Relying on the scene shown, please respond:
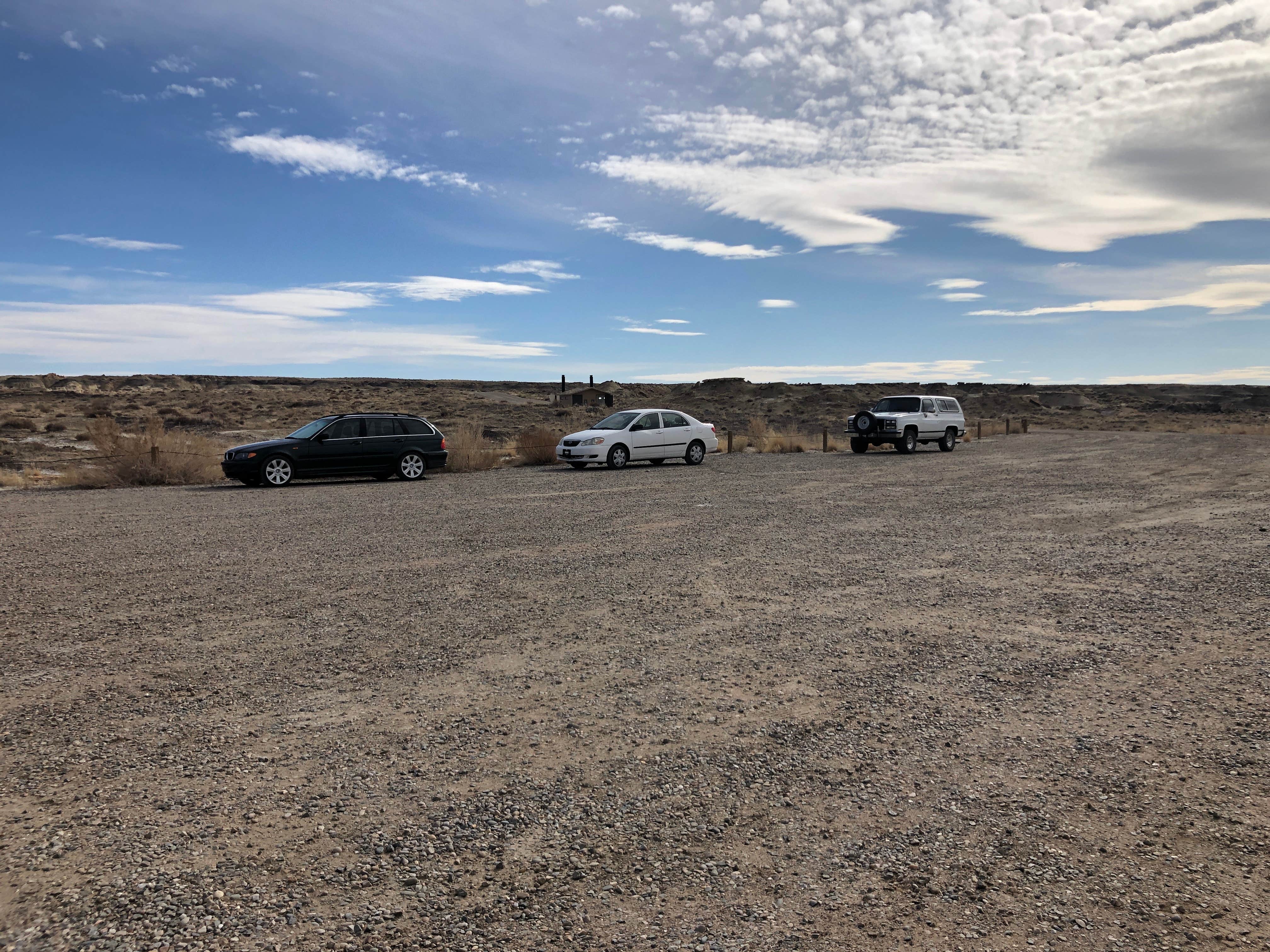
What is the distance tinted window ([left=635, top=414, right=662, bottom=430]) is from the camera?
2297 cm

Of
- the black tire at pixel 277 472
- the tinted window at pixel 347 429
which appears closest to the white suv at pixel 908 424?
the tinted window at pixel 347 429

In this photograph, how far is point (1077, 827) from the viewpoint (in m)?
3.55

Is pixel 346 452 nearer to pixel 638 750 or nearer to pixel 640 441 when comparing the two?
pixel 640 441

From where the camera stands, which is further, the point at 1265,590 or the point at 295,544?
the point at 295,544

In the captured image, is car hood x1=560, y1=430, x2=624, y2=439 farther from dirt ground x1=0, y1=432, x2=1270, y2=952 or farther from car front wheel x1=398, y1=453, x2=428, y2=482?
dirt ground x1=0, y1=432, x2=1270, y2=952

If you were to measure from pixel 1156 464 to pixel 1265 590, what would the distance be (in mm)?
16504

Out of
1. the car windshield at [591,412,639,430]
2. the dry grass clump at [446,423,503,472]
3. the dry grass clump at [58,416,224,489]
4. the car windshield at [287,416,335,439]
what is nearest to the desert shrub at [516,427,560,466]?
the dry grass clump at [446,423,503,472]

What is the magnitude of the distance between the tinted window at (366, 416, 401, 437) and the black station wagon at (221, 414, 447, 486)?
0.01 m

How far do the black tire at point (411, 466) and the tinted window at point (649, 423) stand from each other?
569 centimetres

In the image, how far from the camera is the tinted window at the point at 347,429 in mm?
19422

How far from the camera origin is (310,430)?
19.6 m

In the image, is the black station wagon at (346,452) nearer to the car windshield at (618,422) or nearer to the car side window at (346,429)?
the car side window at (346,429)

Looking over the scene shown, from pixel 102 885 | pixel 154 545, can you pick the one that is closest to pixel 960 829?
pixel 102 885

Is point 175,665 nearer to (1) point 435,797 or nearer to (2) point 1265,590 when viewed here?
(1) point 435,797
